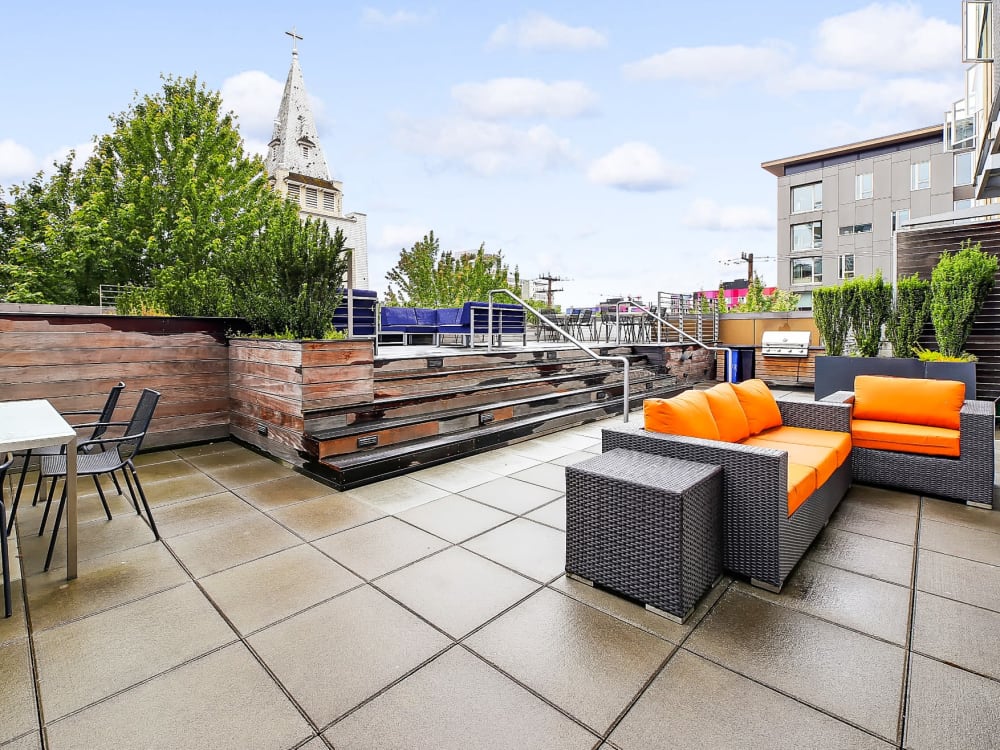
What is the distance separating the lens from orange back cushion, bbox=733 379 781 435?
3.40 meters

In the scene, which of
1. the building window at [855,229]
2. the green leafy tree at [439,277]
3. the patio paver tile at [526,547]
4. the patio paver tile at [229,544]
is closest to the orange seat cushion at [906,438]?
the patio paver tile at [526,547]

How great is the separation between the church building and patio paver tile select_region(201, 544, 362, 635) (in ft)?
74.9

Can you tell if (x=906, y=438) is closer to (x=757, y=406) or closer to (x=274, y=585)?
(x=757, y=406)

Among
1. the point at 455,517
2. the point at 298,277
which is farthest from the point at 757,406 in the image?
the point at 298,277

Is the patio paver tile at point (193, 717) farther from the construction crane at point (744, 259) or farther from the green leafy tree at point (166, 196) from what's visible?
the construction crane at point (744, 259)

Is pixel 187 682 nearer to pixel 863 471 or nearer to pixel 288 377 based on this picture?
pixel 288 377

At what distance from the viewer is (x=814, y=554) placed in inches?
100

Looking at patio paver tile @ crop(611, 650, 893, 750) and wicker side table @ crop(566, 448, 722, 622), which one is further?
wicker side table @ crop(566, 448, 722, 622)

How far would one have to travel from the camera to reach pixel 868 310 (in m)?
5.74

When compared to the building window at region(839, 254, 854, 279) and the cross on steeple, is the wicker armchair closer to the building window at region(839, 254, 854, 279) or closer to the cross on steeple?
the building window at region(839, 254, 854, 279)

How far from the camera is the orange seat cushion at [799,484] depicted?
228cm

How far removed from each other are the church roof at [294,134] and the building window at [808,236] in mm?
26952

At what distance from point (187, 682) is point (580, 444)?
3.87m

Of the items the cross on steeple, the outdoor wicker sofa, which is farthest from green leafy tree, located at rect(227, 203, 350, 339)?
the cross on steeple
